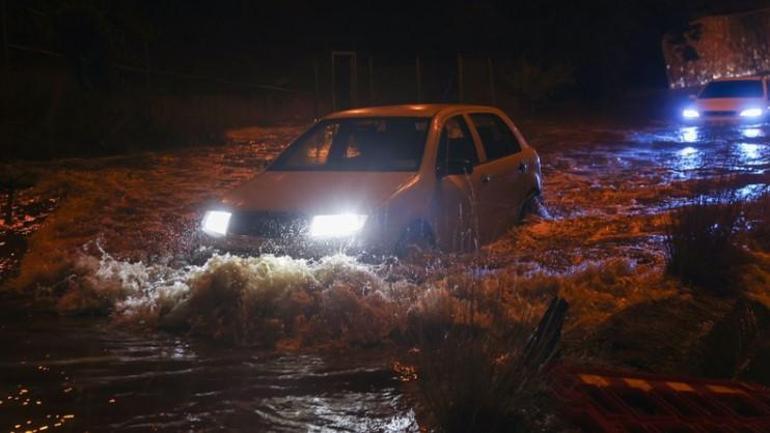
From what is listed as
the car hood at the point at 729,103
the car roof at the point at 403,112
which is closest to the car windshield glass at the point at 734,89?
the car hood at the point at 729,103

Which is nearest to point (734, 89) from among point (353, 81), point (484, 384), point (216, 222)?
point (353, 81)

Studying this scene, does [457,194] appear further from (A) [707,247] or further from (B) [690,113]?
(B) [690,113]

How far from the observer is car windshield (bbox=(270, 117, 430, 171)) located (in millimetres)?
7977

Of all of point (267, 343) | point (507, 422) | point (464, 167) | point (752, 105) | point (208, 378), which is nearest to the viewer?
point (507, 422)

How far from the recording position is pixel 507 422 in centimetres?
428

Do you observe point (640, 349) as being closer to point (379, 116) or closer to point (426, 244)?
point (426, 244)

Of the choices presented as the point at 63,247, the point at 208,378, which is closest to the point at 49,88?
the point at 63,247

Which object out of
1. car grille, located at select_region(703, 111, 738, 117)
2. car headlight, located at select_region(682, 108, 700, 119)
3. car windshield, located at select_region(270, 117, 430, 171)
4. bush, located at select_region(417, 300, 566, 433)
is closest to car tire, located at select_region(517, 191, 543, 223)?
car windshield, located at select_region(270, 117, 430, 171)

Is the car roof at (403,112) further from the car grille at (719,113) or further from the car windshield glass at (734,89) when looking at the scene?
the car windshield glass at (734,89)

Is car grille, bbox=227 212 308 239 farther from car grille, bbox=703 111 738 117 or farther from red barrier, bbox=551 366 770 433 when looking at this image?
car grille, bbox=703 111 738 117

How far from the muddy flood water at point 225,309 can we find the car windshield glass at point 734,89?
35.6 ft

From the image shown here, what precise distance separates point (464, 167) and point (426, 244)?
84 centimetres

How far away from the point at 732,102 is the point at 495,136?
48.3 feet

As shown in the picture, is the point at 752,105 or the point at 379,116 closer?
the point at 379,116
